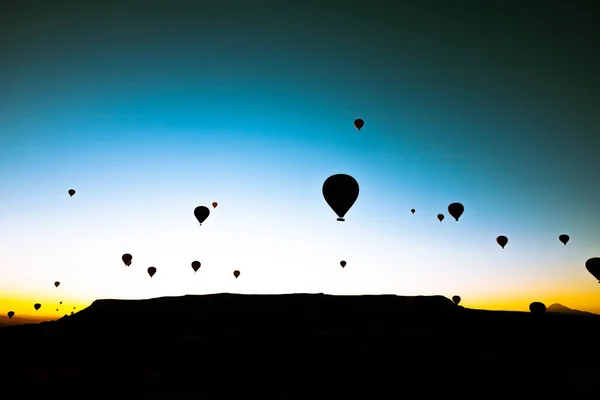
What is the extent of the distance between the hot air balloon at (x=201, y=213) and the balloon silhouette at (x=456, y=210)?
20120mm

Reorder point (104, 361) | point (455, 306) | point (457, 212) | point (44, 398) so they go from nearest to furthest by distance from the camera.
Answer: point (44, 398) → point (104, 361) → point (455, 306) → point (457, 212)

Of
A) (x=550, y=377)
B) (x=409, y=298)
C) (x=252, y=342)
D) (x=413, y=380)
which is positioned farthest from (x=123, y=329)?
(x=550, y=377)

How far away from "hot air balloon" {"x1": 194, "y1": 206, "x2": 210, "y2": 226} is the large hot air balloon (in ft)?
42.7

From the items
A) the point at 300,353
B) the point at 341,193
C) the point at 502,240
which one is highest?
the point at 502,240

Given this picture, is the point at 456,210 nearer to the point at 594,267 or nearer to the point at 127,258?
the point at 594,267

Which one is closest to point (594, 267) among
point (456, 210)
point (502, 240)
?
point (502, 240)

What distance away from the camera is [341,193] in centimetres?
2311

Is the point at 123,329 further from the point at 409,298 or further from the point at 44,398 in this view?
the point at 409,298

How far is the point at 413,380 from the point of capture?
9820mm

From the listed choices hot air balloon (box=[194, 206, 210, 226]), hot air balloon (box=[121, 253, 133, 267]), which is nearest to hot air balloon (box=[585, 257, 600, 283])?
hot air balloon (box=[194, 206, 210, 226])

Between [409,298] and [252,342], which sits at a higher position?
[409,298]

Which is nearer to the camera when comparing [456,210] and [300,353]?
[300,353]

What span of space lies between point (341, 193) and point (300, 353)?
41.3 feet

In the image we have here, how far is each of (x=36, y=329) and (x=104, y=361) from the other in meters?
7.64
